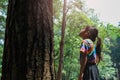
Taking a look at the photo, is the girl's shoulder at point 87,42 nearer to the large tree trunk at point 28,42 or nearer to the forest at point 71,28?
the large tree trunk at point 28,42

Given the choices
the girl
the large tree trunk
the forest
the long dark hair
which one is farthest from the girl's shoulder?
the forest

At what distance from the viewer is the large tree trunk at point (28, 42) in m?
3.67

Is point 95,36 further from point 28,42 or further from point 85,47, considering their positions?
point 28,42

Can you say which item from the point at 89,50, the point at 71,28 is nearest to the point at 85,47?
the point at 89,50

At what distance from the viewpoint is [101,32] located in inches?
969

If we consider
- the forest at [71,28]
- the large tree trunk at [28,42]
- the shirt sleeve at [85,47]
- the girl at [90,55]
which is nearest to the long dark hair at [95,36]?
the girl at [90,55]

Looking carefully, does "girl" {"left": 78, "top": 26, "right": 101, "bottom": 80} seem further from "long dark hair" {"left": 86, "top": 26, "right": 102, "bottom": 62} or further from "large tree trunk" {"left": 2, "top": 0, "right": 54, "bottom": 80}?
"large tree trunk" {"left": 2, "top": 0, "right": 54, "bottom": 80}

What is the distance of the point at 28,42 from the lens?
3713 mm

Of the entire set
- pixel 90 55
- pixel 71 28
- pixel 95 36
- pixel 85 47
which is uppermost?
pixel 71 28

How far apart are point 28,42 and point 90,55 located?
8.72 ft

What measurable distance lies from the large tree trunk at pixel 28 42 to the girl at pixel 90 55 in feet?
7.61

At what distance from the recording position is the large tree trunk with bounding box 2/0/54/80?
3.67 meters

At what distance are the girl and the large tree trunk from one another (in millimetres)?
2319

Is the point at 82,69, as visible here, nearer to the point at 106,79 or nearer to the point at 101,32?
the point at 101,32
